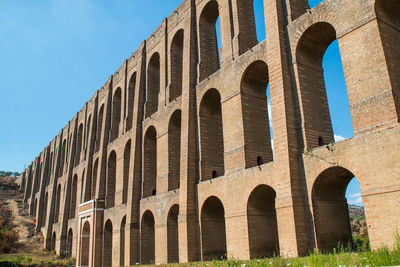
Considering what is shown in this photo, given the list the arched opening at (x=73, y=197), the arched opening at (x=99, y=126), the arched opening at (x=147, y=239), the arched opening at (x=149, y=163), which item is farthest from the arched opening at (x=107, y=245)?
the arched opening at (x=73, y=197)

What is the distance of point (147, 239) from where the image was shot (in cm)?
2098

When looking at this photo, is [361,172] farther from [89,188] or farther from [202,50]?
[89,188]

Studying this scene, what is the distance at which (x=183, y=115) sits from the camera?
18188 millimetres

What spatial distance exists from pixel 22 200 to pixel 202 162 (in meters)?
51.4

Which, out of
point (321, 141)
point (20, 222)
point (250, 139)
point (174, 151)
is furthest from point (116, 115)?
point (20, 222)

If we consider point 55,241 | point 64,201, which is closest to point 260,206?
point 64,201

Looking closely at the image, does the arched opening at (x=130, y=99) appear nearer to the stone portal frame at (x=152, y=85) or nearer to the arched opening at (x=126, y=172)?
the arched opening at (x=126, y=172)

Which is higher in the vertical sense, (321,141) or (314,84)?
(314,84)

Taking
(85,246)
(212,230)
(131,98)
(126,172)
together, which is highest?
(131,98)

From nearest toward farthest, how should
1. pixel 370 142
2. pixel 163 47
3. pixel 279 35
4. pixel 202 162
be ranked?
pixel 370 142 < pixel 279 35 < pixel 202 162 < pixel 163 47

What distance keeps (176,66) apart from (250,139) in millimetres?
8991

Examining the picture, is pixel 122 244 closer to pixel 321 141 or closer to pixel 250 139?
pixel 250 139

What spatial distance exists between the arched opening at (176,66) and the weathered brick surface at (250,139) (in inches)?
3.0

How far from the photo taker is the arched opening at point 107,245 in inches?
1001
